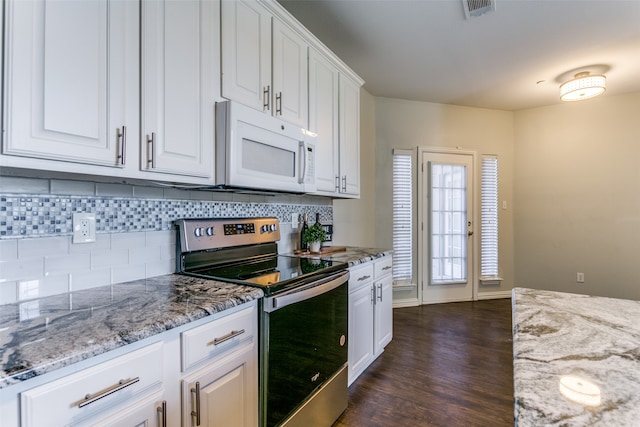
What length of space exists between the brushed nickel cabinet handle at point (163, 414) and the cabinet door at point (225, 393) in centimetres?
7

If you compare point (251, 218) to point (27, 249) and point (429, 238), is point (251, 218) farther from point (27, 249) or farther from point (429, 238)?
point (429, 238)

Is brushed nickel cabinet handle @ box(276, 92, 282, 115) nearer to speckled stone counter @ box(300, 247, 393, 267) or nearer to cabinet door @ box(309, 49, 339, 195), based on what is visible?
cabinet door @ box(309, 49, 339, 195)

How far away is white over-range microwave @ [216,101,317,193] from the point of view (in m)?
1.51

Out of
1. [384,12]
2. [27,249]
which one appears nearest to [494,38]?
[384,12]

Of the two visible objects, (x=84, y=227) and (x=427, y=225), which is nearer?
(x=84, y=227)

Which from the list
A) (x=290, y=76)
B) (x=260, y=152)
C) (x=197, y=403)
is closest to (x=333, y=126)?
(x=290, y=76)

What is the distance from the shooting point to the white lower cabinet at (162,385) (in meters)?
0.71

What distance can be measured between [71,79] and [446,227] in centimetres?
407

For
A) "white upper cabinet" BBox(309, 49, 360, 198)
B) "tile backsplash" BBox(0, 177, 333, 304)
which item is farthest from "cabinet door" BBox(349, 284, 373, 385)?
"tile backsplash" BBox(0, 177, 333, 304)

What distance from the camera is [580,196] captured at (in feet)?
13.0

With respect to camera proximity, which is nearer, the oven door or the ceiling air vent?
the oven door

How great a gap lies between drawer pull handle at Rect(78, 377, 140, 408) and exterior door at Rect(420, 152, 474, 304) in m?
3.70

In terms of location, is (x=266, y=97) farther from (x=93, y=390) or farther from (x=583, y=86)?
(x=583, y=86)

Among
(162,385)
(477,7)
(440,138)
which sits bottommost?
(162,385)
